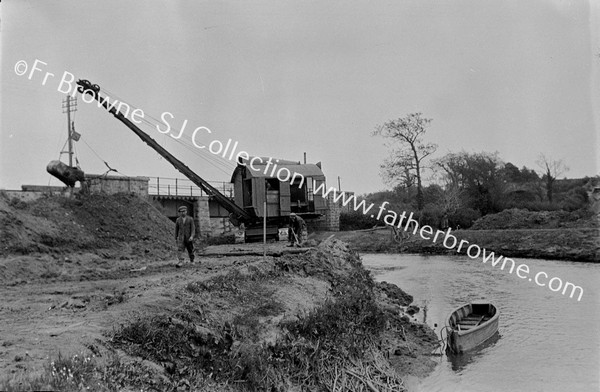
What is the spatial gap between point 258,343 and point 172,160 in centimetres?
2016

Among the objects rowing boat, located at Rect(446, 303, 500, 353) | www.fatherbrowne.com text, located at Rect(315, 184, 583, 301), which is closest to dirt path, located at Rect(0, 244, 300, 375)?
rowing boat, located at Rect(446, 303, 500, 353)

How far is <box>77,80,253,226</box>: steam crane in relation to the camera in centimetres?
2480

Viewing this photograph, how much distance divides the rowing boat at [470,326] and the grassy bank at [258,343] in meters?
0.88

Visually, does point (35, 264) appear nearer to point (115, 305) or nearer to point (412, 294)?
point (115, 305)

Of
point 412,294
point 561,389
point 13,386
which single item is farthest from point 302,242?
point 13,386

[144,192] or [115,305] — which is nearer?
[115,305]

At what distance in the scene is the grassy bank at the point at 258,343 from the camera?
23.3 feet

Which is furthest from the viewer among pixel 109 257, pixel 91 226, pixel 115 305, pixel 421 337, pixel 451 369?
pixel 91 226

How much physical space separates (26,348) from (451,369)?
11178mm

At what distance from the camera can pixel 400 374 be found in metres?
13.5

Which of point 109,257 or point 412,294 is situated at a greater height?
point 109,257

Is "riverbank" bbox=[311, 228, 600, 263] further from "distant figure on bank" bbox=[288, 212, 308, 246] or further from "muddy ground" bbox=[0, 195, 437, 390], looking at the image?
"distant figure on bank" bbox=[288, 212, 308, 246]

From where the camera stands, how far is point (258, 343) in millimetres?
9852

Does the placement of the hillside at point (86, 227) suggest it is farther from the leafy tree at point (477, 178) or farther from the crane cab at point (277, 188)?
the leafy tree at point (477, 178)
